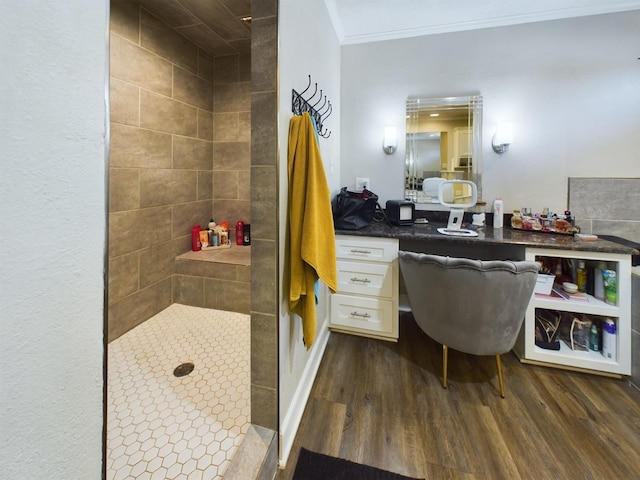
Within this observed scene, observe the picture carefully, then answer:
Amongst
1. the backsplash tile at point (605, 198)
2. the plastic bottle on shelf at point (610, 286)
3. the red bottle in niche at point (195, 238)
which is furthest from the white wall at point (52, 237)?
the backsplash tile at point (605, 198)

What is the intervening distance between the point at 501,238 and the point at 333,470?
160 cm

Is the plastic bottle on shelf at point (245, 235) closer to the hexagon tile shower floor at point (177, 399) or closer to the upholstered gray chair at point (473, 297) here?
the hexagon tile shower floor at point (177, 399)

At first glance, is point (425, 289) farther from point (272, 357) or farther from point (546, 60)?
point (546, 60)

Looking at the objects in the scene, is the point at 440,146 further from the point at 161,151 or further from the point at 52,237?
the point at 52,237

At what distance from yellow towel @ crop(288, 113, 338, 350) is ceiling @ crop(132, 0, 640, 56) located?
4.65 ft

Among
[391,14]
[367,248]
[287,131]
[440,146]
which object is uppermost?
[391,14]

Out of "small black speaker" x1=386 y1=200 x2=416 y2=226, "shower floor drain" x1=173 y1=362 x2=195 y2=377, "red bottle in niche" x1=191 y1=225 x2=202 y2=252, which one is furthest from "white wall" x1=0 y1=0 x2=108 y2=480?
"red bottle in niche" x1=191 y1=225 x2=202 y2=252

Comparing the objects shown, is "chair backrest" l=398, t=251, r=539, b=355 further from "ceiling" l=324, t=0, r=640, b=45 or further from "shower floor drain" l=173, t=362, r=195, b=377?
"ceiling" l=324, t=0, r=640, b=45

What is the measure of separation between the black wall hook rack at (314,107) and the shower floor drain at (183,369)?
1.57 metres

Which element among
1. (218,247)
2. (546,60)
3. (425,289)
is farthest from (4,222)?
(546,60)

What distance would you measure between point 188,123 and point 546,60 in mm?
3010

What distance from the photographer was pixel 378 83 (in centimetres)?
245

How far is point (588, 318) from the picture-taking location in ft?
5.85

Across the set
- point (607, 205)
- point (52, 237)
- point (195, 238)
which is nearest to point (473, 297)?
point (52, 237)
